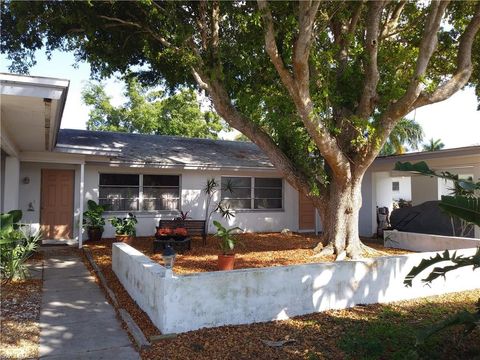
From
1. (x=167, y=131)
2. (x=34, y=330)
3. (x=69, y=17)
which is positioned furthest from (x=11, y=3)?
(x=167, y=131)

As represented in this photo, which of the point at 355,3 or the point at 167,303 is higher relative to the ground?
the point at 355,3

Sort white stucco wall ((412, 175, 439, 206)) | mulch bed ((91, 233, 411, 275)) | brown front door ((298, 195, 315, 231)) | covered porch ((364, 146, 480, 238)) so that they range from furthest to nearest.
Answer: white stucco wall ((412, 175, 439, 206)), brown front door ((298, 195, 315, 231)), covered porch ((364, 146, 480, 238)), mulch bed ((91, 233, 411, 275))

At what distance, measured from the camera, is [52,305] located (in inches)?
257

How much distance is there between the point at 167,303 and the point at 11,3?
8.50 meters

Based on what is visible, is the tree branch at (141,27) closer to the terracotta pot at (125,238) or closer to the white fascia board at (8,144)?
the white fascia board at (8,144)

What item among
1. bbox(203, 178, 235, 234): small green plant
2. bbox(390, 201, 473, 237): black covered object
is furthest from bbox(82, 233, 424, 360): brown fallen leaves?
bbox(390, 201, 473, 237): black covered object

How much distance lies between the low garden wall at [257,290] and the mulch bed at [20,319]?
1.53 meters

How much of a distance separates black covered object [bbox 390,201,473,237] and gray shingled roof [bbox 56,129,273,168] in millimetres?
5330

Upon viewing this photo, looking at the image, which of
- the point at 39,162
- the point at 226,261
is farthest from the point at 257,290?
the point at 39,162

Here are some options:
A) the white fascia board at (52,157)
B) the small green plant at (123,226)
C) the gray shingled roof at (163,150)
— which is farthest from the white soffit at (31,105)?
the small green plant at (123,226)

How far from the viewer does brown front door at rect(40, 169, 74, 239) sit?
42.0ft

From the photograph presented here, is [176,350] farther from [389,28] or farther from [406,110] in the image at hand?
[389,28]

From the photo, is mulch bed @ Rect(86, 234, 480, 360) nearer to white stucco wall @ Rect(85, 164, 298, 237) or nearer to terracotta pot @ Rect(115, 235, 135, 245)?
terracotta pot @ Rect(115, 235, 135, 245)

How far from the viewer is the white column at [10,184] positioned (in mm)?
10475
